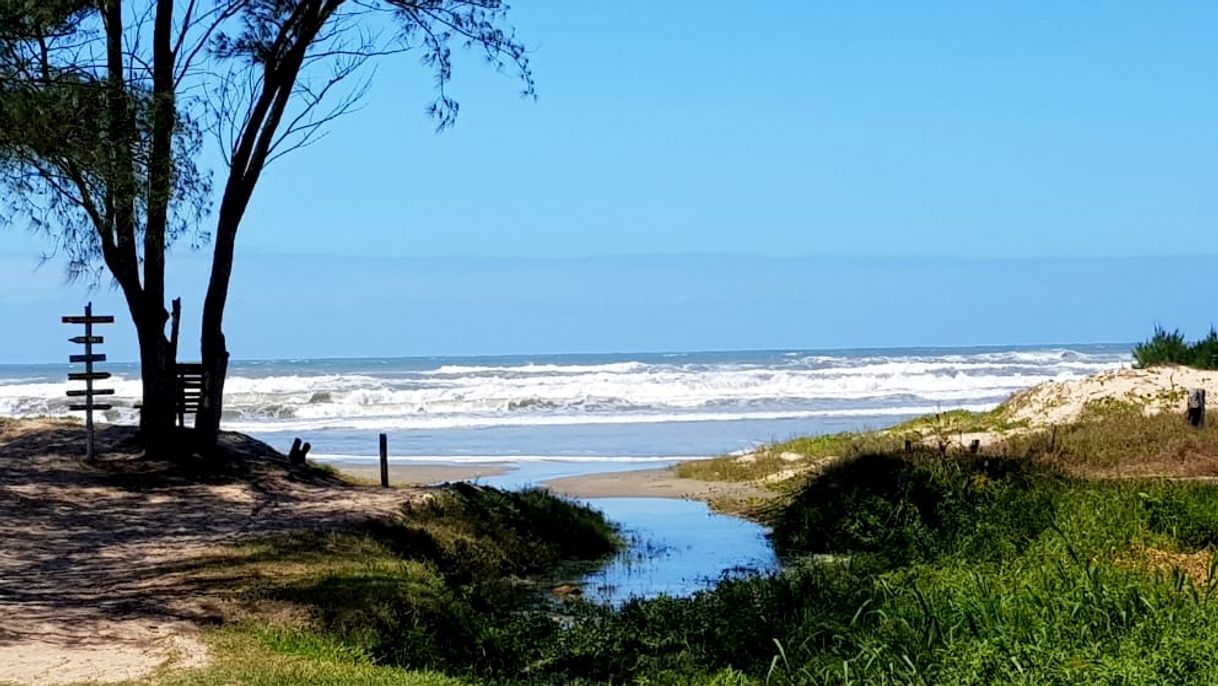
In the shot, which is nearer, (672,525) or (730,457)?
(672,525)

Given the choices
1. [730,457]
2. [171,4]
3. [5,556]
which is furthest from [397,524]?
[730,457]

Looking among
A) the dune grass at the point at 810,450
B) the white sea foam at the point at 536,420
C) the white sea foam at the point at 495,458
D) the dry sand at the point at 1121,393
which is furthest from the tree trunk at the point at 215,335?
the white sea foam at the point at 536,420

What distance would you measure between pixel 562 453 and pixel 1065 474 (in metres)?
Answer: 17.7

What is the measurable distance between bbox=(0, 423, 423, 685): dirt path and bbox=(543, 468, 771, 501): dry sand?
18.4ft

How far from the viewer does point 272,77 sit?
19.7 metres

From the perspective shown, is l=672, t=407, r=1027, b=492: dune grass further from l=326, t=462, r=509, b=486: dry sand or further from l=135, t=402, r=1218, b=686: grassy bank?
l=135, t=402, r=1218, b=686: grassy bank

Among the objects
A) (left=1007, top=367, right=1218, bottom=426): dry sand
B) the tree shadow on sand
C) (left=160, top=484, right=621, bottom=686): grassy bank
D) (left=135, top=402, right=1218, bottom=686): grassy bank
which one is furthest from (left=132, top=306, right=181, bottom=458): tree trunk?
(left=1007, top=367, right=1218, bottom=426): dry sand

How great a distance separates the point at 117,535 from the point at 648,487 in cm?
1091

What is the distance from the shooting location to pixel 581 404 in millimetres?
51438

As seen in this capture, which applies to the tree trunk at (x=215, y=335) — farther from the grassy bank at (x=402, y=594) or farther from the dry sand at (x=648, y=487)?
the dry sand at (x=648, y=487)

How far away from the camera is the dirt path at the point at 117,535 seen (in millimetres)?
9836

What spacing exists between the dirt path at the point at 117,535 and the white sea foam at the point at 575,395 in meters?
23.1

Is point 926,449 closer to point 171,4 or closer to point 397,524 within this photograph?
point 397,524

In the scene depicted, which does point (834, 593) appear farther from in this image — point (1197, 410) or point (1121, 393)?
point (1121, 393)
